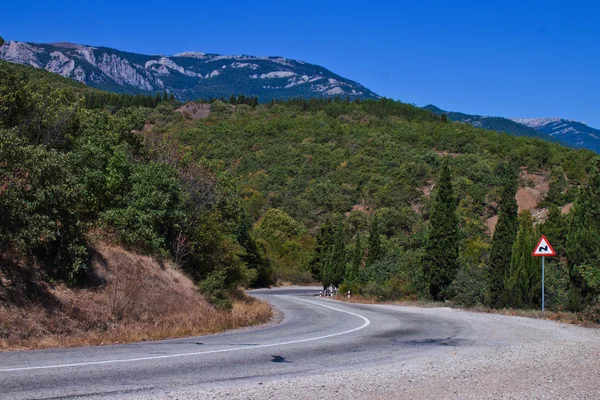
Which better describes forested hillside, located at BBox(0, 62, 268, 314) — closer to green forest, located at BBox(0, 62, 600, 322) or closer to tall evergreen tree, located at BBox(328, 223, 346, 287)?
green forest, located at BBox(0, 62, 600, 322)

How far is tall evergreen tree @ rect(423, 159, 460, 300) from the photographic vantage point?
32.5 m

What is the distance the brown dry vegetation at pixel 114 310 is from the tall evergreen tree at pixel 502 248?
1349 centimetres

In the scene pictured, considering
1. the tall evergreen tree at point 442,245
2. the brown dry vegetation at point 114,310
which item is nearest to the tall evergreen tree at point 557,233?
the tall evergreen tree at point 442,245

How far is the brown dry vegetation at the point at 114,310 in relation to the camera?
443 inches

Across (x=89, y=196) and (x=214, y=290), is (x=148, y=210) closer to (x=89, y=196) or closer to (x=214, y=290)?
(x=89, y=196)

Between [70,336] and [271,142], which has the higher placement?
[271,142]

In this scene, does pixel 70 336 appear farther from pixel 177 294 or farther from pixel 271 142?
pixel 271 142

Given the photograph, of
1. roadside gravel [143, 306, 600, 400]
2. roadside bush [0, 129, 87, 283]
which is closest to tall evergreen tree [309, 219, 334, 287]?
roadside bush [0, 129, 87, 283]

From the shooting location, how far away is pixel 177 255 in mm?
21781

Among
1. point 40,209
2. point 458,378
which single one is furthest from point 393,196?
point 458,378

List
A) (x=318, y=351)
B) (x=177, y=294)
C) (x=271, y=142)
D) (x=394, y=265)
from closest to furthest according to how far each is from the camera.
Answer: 1. (x=318, y=351)
2. (x=177, y=294)
3. (x=394, y=265)
4. (x=271, y=142)

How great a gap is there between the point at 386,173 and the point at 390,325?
77.2 metres

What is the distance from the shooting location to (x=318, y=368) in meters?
8.20

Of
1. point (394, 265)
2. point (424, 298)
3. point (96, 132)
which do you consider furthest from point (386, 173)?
point (96, 132)
